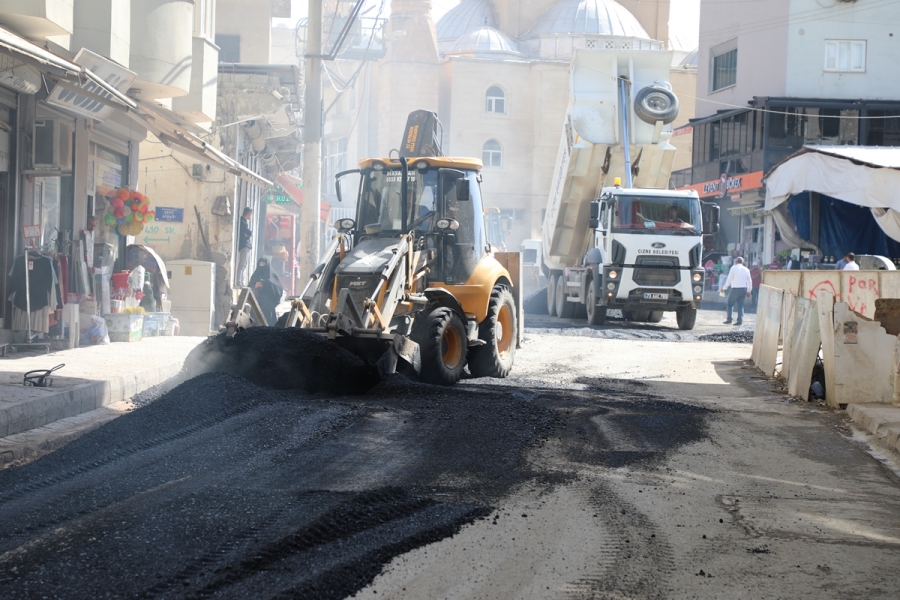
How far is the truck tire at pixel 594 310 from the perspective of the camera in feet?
66.4

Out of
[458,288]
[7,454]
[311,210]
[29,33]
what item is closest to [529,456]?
[7,454]

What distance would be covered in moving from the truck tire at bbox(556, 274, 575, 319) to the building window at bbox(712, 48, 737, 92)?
2239 centimetres

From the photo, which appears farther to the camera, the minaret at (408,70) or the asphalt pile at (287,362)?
the minaret at (408,70)

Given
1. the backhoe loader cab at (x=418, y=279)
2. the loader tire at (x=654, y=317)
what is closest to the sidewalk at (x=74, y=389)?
the backhoe loader cab at (x=418, y=279)

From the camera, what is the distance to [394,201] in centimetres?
1130

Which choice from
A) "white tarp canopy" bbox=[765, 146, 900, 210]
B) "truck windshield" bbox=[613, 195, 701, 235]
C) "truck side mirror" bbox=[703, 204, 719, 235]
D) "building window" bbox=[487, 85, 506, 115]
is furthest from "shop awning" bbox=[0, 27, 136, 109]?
"building window" bbox=[487, 85, 506, 115]

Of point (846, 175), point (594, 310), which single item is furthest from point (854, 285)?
point (594, 310)

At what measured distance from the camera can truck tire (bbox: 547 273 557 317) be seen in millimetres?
24638

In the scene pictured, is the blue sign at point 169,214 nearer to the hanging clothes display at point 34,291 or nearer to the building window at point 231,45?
the hanging clothes display at point 34,291

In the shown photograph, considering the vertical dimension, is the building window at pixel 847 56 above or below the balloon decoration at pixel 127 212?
above

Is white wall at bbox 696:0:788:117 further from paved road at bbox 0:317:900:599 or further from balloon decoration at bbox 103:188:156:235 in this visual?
paved road at bbox 0:317:900:599

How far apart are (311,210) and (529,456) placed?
13.4m

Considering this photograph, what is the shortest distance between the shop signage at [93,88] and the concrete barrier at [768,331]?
863cm

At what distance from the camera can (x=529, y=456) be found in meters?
6.78
